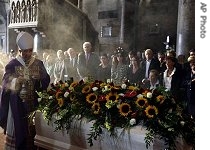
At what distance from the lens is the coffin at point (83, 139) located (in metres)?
2.18

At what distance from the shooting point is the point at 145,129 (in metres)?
2.22

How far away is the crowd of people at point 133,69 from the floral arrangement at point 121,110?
333 mm

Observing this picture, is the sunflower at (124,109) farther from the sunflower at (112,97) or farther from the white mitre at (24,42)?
the white mitre at (24,42)

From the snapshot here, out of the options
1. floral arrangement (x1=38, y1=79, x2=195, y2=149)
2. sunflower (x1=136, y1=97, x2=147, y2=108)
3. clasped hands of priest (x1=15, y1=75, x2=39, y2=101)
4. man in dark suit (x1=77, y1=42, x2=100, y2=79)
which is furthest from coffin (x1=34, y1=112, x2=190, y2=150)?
man in dark suit (x1=77, y1=42, x2=100, y2=79)

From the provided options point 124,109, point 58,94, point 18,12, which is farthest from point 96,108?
point 18,12

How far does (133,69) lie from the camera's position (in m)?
5.07

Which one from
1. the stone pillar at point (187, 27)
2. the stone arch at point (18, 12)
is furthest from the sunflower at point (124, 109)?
the stone arch at point (18, 12)

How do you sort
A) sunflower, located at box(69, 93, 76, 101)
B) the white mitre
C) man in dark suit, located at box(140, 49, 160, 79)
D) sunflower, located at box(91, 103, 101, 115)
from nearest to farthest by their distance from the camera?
sunflower, located at box(91, 103, 101, 115), sunflower, located at box(69, 93, 76, 101), the white mitre, man in dark suit, located at box(140, 49, 160, 79)

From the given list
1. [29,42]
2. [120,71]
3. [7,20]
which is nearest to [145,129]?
[29,42]

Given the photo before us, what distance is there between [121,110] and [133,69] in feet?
9.04

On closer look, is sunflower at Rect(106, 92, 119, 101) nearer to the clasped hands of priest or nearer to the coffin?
the coffin

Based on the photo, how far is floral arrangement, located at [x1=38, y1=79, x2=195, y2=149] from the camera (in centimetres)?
219

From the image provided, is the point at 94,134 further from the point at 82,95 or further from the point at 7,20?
the point at 7,20

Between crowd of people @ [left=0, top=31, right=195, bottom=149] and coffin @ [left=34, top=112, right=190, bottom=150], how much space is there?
1.98 ft
